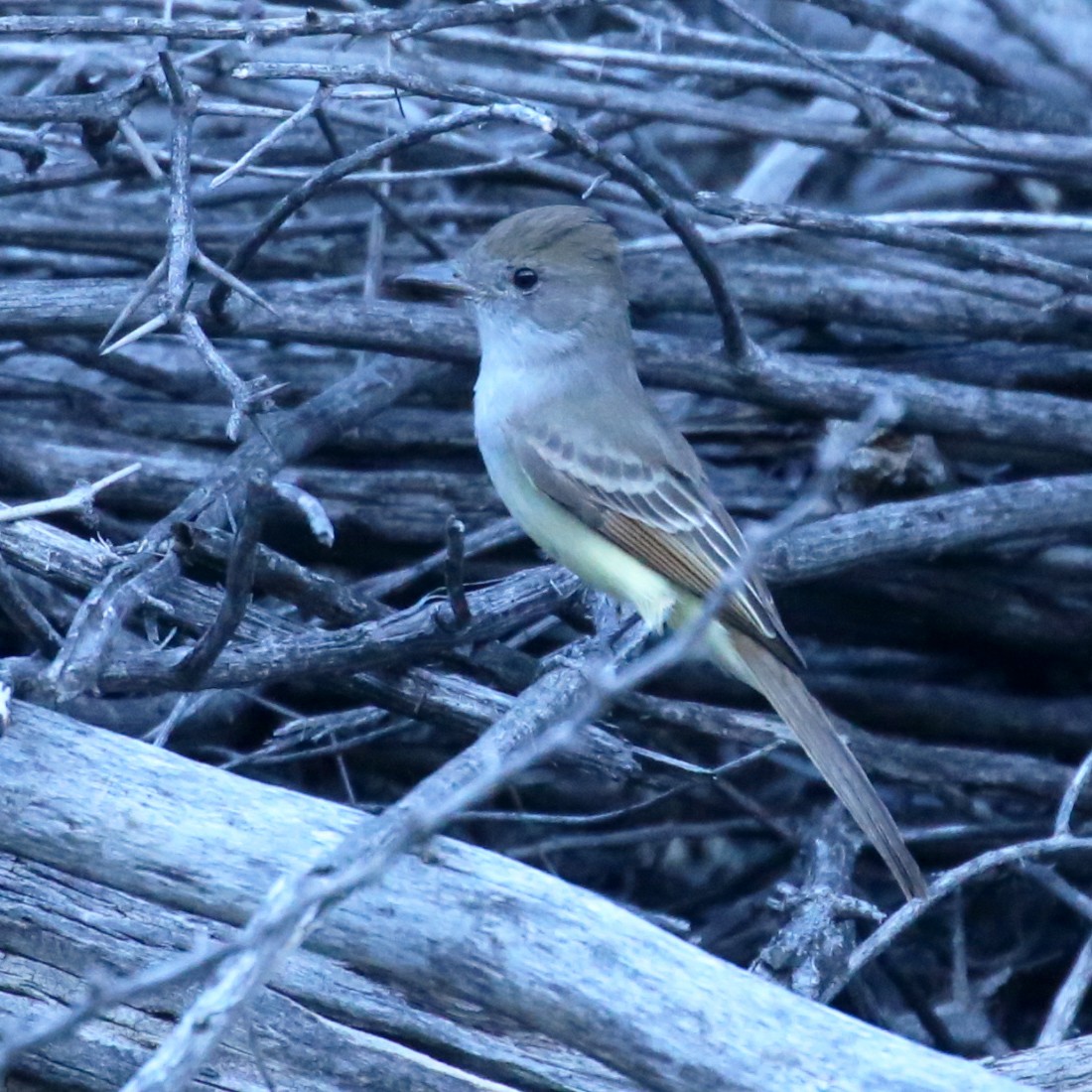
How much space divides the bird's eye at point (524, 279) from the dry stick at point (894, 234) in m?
0.82

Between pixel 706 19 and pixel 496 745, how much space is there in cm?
458

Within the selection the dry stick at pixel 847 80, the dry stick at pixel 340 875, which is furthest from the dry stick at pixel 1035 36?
the dry stick at pixel 340 875

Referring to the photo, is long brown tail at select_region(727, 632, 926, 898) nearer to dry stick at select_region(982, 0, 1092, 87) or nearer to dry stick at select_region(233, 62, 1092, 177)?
dry stick at select_region(233, 62, 1092, 177)

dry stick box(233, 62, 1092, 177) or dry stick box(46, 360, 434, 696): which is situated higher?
dry stick box(233, 62, 1092, 177)

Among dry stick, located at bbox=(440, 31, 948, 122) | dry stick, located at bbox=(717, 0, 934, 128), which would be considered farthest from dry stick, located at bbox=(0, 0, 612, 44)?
dry stick, located at bbox=(440, 31, 948, 122)

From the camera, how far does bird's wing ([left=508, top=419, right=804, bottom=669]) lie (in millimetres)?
4887

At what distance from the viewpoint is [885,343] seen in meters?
5.79

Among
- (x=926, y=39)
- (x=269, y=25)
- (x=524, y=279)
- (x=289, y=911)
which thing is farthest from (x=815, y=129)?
(x=289, y=911)

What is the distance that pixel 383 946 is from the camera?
3045 millimetres

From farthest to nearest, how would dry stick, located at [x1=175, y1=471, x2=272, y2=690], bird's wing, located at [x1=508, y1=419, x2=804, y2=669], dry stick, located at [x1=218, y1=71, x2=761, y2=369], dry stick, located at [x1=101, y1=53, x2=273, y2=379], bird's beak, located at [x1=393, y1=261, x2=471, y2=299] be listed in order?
bird's beak, located at [x1=393, y1=261, x2=471, y2=299], bird's wing, located at [x1=508, y1=419, x2=804, y2=669], dry stick, located at [x1=218, y1=71, x2=761, y2=369], dry stick, located at [x1=101, y1=53, x2=273, y2=379], dry stick, located at [x1=175, y1=471, x2=272, y2=690]

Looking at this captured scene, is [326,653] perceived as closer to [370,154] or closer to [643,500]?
[370,154]

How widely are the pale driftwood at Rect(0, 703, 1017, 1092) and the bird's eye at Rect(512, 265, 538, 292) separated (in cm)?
241

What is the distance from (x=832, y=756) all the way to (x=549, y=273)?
6.01ft

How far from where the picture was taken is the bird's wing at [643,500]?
4.89m
